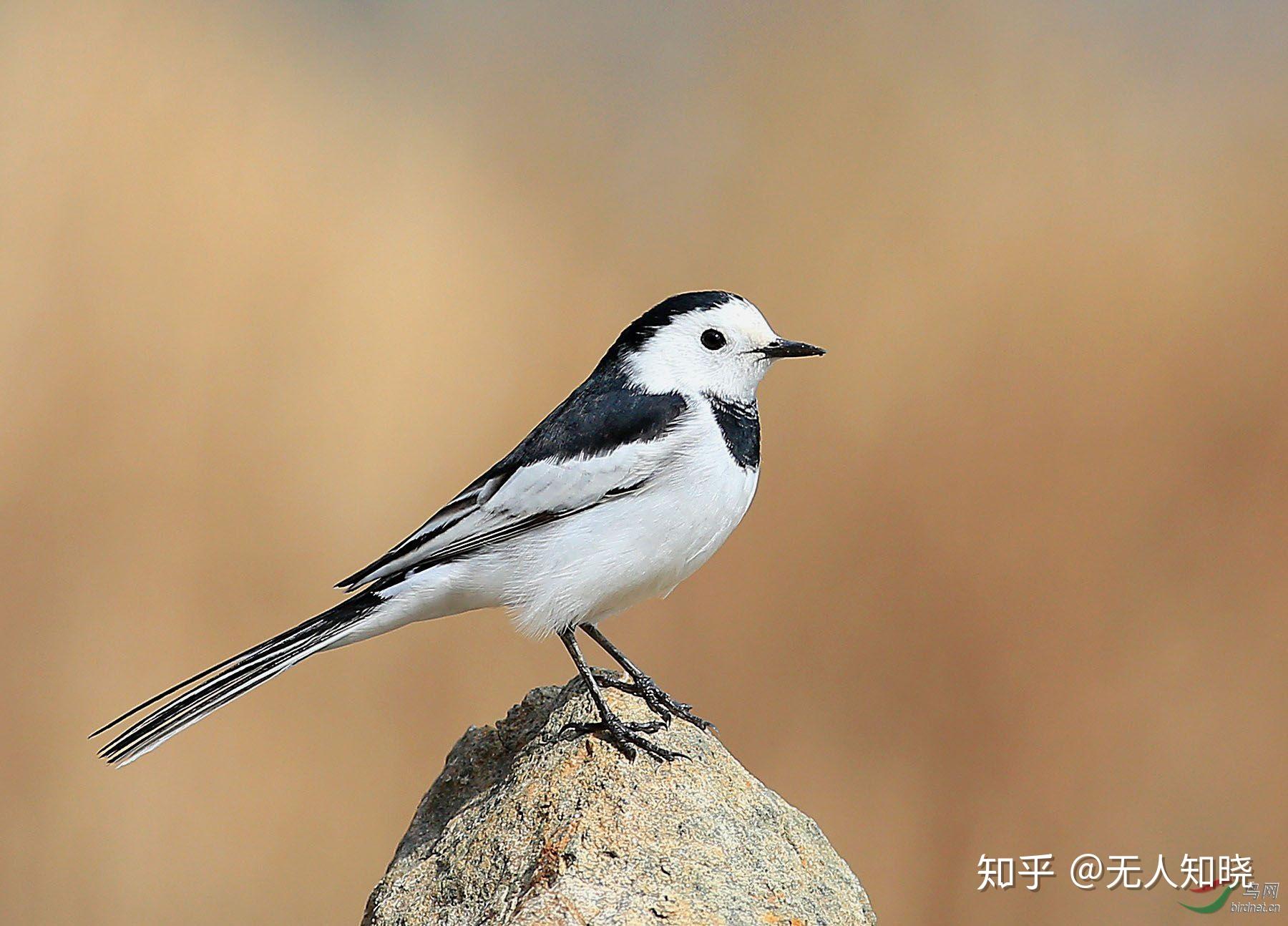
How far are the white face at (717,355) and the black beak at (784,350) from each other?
0.01 m

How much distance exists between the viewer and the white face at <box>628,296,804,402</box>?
3480mm

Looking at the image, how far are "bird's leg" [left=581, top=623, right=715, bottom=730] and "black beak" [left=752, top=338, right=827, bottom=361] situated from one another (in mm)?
967

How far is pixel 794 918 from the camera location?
9.14 feet

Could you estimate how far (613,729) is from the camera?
3.14m

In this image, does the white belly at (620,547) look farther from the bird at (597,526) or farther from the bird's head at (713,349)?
the bird's head at (713,349)

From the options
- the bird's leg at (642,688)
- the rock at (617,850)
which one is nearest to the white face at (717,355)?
the bird's leg at (642,688)

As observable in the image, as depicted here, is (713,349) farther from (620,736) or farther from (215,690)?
(215,690)

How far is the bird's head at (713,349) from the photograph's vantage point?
3.48m

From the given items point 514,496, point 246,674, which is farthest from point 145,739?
point 514,496

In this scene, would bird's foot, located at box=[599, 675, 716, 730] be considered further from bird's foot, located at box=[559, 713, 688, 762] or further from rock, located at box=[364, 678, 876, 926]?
bird's foot, located at box=[559, 713, 688, 762]

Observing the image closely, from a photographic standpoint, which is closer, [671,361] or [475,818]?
[475,818]

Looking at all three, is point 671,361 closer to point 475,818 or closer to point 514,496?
point 514,496

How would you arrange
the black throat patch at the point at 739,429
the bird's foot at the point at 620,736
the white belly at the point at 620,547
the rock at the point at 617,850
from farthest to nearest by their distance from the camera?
the black throat patch at the point at 739,429 → the white belly at the point at 620,547 → the bird's foot at the point at 620,736 → the rock at the point at 617,850

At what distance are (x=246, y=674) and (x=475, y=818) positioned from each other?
0.73 metres
